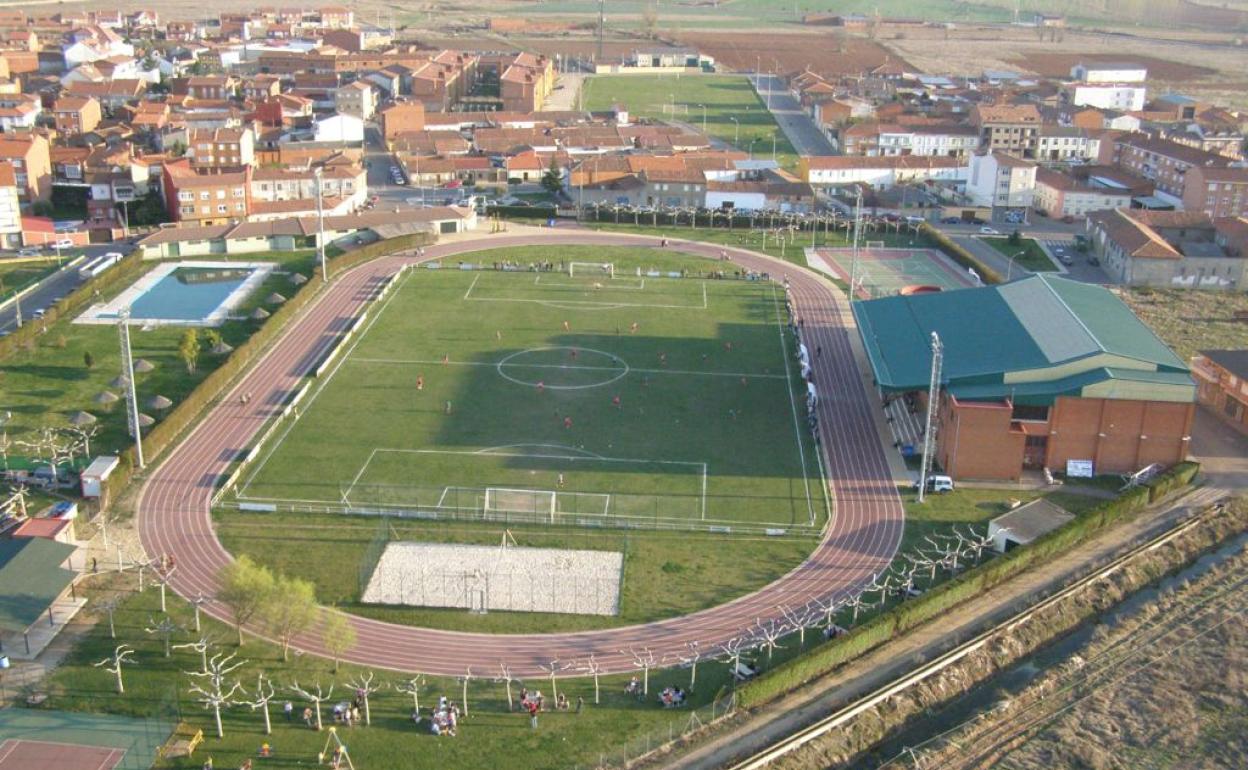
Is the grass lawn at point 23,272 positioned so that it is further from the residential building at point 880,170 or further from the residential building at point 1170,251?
the residential building at point 1170,251

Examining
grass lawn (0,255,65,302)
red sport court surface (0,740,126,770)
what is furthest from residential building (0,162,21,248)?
red sport court surface (0,740,126,770)

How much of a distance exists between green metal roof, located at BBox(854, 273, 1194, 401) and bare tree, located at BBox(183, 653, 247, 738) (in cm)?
2170

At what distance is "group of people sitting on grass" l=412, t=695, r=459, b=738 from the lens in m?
23.9

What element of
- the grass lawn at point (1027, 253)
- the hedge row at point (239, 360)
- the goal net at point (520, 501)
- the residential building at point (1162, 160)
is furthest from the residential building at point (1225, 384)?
the hedge row at point (239, 360)

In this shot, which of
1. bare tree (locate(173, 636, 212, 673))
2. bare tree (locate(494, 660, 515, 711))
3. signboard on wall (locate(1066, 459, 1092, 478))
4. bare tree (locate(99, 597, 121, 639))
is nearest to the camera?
bare tree (locate(494, 660, 515, 711))

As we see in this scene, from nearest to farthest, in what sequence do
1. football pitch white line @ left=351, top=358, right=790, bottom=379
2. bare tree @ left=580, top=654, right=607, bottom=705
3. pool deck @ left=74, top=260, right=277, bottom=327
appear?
bare tree @ left=580, top=654, right=607, bottom=705, football pitch white line @ left=351, top=358, right=790, bottom=379, pool deck @ left=74, top=260, right=277, bottom=327

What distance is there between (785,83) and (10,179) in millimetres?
82748

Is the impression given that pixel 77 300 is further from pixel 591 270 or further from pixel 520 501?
pixel 520 501

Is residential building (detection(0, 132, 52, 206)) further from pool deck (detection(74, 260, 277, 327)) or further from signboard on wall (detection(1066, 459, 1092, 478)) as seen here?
signboard on wall (detection(1066, 459, 1092, 478))

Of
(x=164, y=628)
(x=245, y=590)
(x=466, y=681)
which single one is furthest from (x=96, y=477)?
(x=466, y=681)

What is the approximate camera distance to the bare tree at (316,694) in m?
24.0

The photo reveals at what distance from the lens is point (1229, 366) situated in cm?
4144

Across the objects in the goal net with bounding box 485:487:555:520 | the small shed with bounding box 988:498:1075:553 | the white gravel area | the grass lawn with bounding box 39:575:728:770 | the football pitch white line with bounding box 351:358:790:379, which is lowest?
the grass lawn with bounding box 39:575:728:770

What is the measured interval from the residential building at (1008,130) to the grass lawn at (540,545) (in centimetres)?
6252
